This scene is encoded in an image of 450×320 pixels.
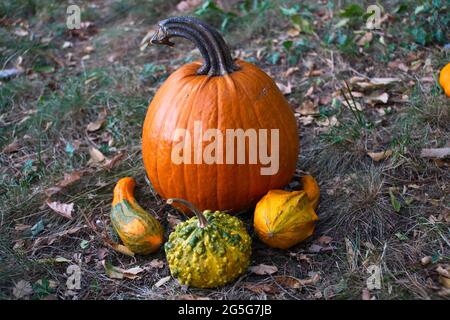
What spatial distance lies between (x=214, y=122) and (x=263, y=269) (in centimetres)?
74

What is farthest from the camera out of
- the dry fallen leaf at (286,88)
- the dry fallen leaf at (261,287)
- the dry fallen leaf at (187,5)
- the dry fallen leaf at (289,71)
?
the dry fallen leaf at (187,5)

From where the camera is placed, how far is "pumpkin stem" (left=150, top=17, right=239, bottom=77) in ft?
8.43

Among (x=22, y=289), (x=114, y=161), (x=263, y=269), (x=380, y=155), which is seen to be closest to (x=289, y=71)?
(x=380, y=155)

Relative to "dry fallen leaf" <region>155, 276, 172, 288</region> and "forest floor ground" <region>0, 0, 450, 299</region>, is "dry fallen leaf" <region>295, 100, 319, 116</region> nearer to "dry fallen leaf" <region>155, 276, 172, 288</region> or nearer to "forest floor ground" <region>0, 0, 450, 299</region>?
"forest floor ground" <region>0, 0, 450, 299</region>

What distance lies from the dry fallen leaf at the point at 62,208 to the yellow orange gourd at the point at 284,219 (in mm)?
1131

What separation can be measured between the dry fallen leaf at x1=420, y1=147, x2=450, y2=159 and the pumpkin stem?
123 centimetres

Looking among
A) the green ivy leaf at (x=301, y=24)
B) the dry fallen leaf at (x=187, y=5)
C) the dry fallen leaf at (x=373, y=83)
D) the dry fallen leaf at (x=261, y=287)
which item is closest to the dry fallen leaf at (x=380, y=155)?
the dry fallen leaf at (x=373, y=83)

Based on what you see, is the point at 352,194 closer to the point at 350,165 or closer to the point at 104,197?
the point at 350,165

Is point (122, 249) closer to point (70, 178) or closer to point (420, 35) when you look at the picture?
point (70, 178)

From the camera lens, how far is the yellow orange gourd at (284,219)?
93.8 inches

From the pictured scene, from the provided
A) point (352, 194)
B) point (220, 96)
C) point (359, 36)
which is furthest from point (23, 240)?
point (359, 36)

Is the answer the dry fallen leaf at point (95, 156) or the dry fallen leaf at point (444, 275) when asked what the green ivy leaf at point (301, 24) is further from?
the dry fallen leaf at point (444, 275)

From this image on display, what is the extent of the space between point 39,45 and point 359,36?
2955 mm

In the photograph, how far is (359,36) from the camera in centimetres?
418
